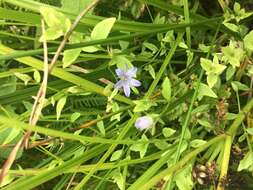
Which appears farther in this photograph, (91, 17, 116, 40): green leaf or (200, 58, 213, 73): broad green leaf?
(200, 58, 213, 73): broad green leaf

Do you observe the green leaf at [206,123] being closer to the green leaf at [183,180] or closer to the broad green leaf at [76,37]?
the green leaf at [183,180]

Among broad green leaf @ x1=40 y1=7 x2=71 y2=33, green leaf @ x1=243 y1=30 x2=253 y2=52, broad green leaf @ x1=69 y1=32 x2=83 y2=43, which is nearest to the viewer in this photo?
broad green leaf @ x1=40 y1=7 x2=71 y2=33

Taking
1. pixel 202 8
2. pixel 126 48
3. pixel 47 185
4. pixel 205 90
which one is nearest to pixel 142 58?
pixel 126 48

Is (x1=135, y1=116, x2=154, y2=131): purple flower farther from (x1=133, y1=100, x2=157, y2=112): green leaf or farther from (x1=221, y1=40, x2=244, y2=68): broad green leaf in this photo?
(x1=221, y1=40, x2=244, y2=68): broad green leaf

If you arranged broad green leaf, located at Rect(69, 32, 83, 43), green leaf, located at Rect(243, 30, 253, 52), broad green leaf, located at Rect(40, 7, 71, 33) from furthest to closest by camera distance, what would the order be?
1. green leaf, located at Rect(243, 30, 253, 52)
2. broad green leaf, located at Rect(69, 32, 83, 43)
3. broad green leaf, located at Rect(40, 7, 71, 33)

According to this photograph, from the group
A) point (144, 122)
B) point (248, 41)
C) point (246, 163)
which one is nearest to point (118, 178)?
point (144, 122)

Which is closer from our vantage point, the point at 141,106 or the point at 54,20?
the point at 54,20

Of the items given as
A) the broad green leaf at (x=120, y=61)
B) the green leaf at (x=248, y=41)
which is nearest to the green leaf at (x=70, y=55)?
the broad green leaf at (x=120, y=61)

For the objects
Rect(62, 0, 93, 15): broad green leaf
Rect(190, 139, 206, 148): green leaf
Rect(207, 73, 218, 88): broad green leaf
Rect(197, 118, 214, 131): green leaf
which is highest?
Rect(62, 0, 93, 15): broad green leaf

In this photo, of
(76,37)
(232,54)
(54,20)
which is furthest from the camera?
(232,54)

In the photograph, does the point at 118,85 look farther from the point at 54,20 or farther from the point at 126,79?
the point at 54,20

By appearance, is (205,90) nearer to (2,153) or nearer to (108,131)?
(108,131)

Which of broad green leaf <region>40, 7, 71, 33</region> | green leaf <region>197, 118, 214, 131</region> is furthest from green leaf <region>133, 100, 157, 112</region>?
broad green leaf <region>40, 7, 71, 33</region>
